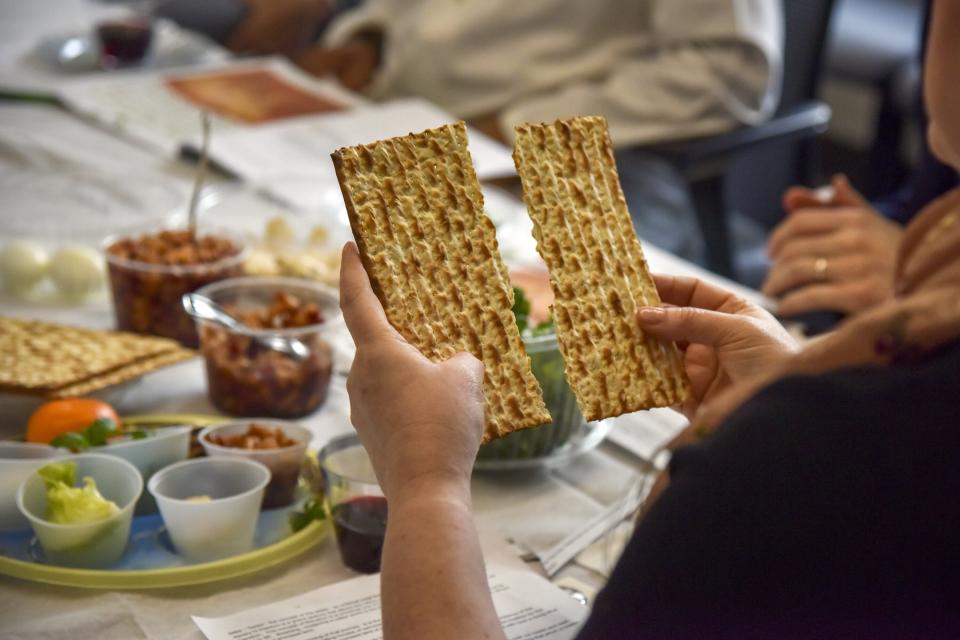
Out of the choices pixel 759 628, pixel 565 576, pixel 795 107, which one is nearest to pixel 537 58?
pixel 795 107

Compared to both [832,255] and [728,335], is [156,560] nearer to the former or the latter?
[728,335]

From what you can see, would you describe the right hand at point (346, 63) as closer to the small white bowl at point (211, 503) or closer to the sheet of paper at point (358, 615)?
the small white bowl at point (211, 503)

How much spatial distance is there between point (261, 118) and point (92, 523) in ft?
5.27

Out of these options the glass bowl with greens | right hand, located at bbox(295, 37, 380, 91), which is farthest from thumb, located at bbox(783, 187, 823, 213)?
right hand, located at bbox(295, 37, 380, 91)

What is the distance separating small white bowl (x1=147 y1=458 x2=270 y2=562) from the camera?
1.06 meters

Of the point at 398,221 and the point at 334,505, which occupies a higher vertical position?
the point at 398,221

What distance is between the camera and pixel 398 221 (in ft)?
3.14

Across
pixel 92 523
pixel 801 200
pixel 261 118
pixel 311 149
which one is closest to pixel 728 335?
pixel 92 523

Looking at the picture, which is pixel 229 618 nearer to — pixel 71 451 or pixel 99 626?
pixel 99 626

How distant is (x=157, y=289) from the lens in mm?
1492

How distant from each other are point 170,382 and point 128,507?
1.48 ft

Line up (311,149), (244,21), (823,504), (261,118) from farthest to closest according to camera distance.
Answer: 1. (244,21)
2. (261,118)
3. (311,149)
4. (823,504)

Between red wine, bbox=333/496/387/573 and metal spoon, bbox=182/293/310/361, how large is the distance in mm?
297

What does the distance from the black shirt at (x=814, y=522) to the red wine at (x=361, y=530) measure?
15.8 inches
